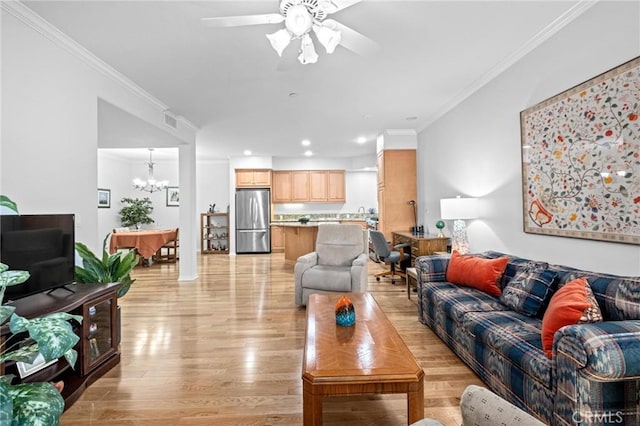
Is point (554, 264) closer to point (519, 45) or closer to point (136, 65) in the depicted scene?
point (519, 45)

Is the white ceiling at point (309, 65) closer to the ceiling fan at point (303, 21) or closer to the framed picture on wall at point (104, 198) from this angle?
the ceiling fan at point (303, 21)

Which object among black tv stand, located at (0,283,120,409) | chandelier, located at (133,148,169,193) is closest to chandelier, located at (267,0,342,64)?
black tv stand, located at (0,283,120,409)

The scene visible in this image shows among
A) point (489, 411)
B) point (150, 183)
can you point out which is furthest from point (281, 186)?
point (489, 411)

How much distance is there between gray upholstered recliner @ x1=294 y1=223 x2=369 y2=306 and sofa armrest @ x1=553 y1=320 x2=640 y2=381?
2247 millimetres

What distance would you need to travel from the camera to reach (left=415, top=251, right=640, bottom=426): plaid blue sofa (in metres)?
1.27

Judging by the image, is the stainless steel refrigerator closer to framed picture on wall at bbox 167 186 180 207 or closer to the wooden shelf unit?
the wooden shelf unit

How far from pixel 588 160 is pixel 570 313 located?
1.20 meters

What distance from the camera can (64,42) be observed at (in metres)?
2.54

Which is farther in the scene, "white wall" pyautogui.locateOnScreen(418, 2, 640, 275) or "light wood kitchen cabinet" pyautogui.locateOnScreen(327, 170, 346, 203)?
"light wood kitchen cabinet" pyautogui.locateOnScreen(327, 170, 346, 203)

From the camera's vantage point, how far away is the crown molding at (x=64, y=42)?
213 cm

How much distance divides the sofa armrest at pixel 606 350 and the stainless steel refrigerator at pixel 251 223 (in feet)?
23.8

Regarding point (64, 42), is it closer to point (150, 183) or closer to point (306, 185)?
point (150, 183)

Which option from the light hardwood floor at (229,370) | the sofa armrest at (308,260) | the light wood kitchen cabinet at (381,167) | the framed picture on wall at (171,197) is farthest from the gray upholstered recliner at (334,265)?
the framed picture on wall at (171,197)

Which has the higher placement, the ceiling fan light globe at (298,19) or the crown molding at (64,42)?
the crown molding at (64,42)
